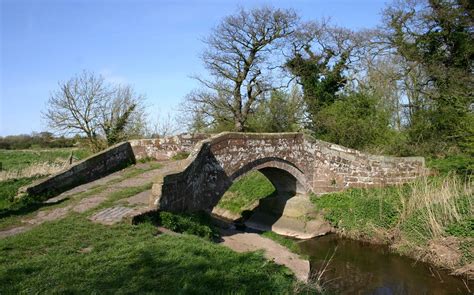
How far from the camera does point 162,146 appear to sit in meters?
15.3

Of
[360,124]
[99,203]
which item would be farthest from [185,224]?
[360,124]

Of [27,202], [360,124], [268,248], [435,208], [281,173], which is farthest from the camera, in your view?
[360,124]

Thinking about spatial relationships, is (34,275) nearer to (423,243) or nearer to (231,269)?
(231,269)

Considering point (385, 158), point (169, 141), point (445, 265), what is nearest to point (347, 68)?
point (385, 158)

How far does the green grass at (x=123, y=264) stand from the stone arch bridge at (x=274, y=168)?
6.38 feet

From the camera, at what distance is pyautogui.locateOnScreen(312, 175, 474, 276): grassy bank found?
1091 cm

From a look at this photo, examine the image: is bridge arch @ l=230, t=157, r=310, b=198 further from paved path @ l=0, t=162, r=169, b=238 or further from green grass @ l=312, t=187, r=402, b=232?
paved path @ l=0, t=162, r=169, b=238

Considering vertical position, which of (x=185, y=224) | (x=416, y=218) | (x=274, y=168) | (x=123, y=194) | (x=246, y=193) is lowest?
(x=416, y=218)

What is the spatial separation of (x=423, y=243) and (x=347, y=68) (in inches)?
638

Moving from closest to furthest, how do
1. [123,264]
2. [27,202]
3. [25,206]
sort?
1. [123,264]
2. [25,206]
3. [27,202]

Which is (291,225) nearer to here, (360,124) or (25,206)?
(360,124)

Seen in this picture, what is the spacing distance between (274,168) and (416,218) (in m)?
4.93

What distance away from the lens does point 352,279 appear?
1065 centimetres

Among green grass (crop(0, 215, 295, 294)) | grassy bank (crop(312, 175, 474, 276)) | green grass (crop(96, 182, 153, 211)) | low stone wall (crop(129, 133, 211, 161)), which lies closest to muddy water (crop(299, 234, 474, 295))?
grassy bank (crop(312, 175, 474, 276))
